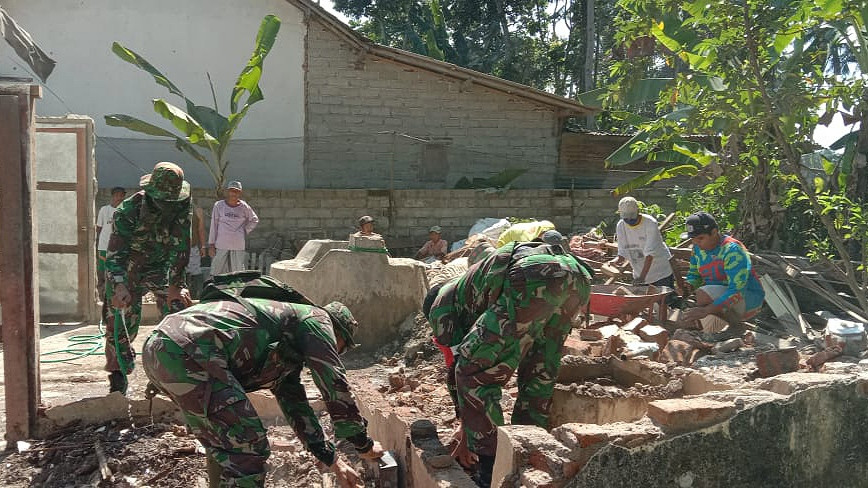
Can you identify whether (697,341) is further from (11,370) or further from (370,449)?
(11,370)

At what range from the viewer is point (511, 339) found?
139 inches

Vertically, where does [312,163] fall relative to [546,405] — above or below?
above

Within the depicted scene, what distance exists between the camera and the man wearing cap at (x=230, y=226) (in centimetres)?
873

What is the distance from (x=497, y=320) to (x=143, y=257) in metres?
2.99

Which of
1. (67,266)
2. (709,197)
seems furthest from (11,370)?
(709,197)

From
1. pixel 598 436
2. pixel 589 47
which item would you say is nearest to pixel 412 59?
pixel 589 47

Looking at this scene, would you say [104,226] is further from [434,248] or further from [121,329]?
[434,248]

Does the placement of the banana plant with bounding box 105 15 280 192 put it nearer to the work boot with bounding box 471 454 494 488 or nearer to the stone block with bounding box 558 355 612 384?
the stone block with bounding box 558 355 612 384

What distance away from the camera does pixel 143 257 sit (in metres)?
5.27

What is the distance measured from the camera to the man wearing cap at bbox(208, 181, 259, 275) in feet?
28.7

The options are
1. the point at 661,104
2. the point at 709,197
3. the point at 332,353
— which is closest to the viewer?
the point at 332,353

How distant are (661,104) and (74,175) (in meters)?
6.53

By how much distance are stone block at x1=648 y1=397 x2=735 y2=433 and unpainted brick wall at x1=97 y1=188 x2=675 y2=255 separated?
31.5 ft

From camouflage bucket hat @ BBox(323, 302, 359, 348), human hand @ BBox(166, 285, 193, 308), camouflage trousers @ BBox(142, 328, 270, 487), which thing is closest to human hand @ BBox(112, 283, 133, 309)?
human hand @ BBox(166, 285, 193, 308)
